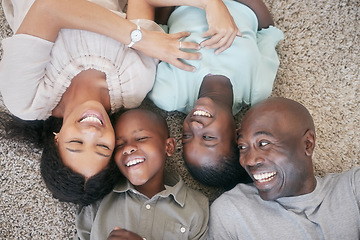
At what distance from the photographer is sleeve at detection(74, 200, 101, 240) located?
1185mm

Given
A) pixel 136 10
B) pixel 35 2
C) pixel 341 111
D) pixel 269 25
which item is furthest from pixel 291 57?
pixel 35 2

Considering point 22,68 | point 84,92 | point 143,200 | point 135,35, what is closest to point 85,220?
point 143,200

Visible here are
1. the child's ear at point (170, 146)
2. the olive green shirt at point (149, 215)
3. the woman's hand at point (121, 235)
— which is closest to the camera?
the woman's hand at point (121, 235)

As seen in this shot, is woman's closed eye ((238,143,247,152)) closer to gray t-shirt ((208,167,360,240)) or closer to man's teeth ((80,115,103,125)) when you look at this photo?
gray t-shirt ((208,167,360,240))

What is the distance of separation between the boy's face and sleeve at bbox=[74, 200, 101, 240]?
37 cm

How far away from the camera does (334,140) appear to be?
52.9 inches

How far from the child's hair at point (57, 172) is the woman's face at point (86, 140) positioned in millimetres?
27

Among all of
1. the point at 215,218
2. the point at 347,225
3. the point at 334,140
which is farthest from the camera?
the point at 334,140

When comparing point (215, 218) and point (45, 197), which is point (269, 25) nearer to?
point (215, 218)

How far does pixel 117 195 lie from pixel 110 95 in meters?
0.33

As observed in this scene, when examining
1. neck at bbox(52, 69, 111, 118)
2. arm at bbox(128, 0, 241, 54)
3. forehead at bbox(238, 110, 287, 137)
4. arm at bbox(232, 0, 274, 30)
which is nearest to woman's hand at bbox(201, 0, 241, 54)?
arm at bbox(128, 0, 241, 54)

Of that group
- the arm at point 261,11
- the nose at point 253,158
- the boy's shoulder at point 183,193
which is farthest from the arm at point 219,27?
the boy's shoulder at point 183,193

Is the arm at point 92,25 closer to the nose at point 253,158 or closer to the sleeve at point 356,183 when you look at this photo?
the nose at point 253,158

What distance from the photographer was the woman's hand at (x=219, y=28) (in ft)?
3.92
